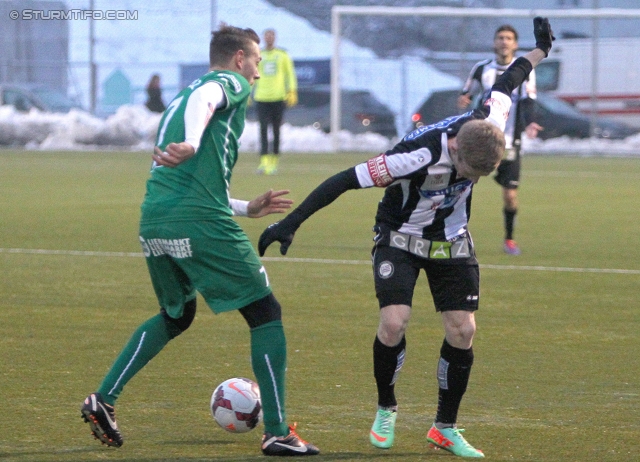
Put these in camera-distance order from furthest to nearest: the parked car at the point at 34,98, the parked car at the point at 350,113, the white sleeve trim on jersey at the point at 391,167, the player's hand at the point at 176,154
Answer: the parked car at the point at 34,98, the parked car at the point at 350,113, the white sleeve trim on jersey at the point at 391,167, the player's hand at the point at 176,154

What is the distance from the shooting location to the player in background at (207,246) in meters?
4.41

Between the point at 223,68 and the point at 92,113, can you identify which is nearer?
the point at 223,68

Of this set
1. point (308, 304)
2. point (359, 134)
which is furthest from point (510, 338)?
point (359, 134)

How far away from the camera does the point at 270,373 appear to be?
14.8 feet

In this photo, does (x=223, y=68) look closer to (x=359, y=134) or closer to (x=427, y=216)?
(x=427, y=216)

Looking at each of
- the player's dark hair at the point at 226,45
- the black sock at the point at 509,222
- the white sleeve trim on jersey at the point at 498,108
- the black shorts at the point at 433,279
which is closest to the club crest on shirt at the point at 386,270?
the black shorts at the point at 433,279

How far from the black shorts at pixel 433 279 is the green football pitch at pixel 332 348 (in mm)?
602

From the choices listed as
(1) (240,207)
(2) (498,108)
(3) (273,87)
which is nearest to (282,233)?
(1) (240,207)

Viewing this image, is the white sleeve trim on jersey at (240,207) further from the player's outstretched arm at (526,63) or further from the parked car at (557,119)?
the parked car at (557,119)

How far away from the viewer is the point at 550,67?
29031mm

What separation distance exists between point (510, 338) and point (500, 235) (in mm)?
5130

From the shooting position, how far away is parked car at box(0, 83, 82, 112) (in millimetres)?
30297

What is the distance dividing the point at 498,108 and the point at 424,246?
70 centimetres

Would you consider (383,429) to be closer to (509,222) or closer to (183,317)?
(183,317)
